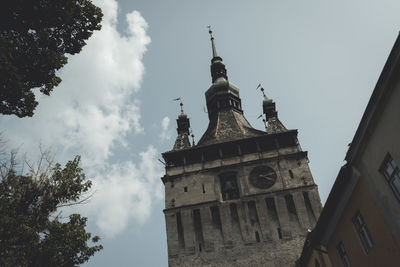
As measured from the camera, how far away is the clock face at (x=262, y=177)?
29031mm

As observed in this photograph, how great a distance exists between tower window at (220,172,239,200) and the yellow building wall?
51.8 ft

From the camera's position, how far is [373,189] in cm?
1078

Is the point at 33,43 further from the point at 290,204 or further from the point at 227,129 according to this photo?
the point at 227,129

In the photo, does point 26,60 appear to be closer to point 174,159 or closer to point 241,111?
point 174,159

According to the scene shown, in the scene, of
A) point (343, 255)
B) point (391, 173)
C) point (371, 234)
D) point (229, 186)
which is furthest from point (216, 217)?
point (391, 173)

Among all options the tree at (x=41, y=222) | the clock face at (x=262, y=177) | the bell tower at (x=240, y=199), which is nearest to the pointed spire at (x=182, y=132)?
the bell tower at (x=240, y=199)

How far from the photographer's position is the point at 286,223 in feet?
86.5

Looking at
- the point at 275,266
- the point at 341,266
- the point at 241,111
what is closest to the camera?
the point at 341,266

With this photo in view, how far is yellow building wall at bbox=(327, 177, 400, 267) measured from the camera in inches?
400

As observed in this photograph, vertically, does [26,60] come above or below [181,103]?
below

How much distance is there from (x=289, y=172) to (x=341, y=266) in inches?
643

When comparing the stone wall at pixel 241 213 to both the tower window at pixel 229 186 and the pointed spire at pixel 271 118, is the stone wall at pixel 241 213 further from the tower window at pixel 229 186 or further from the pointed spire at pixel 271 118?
the pointed spire at pixel 271 118

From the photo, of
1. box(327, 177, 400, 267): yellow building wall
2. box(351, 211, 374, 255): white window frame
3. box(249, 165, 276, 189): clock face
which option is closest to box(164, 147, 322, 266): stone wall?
box(249, 165, 276, 189): clock face

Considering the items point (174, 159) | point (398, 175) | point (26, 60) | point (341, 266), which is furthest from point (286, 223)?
point (26, 60)
